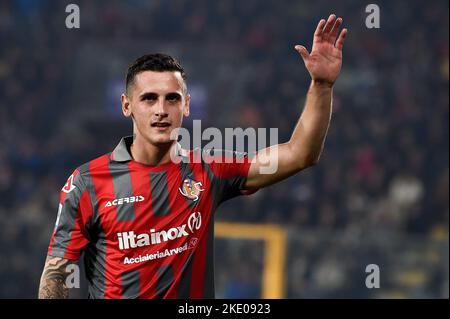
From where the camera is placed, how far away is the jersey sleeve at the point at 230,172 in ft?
13.1

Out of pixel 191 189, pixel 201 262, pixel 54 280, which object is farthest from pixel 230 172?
pixel 54 280

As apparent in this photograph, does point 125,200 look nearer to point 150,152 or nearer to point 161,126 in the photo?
point 150,152

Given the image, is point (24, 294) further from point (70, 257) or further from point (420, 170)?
point (70, 257)

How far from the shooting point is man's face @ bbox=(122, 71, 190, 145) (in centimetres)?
386

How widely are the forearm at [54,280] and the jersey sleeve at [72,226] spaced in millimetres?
35

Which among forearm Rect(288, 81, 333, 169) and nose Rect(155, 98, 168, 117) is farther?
nose Rect(155, 98, 168, 117)

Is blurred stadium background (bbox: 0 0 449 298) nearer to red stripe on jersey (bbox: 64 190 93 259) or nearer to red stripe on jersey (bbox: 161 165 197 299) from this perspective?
red stripe on jersey (bbox: 161 165 197 299)

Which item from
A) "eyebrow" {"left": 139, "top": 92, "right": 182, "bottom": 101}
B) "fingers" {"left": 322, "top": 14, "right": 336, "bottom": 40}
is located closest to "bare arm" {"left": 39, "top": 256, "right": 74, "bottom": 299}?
"eyebrow" {"left": 139, "top": 92, "right": 182, "bottom": 101}

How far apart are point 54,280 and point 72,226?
0.25 metres

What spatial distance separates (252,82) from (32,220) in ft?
16.8

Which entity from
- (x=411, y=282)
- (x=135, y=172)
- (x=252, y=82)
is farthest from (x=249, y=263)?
(x=135, y=172)

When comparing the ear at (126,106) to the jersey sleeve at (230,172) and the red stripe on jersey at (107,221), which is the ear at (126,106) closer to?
the red stripe on jersey at (107,221)

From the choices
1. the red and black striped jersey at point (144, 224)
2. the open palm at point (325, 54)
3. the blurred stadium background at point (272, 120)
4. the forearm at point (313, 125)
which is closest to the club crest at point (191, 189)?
the red and black striped jersey at point (144, 224)

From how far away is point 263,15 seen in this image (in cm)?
1522
